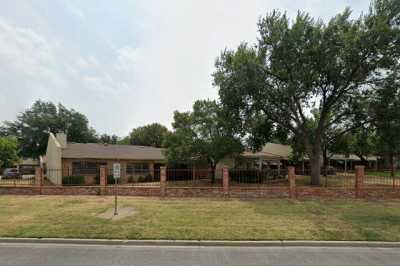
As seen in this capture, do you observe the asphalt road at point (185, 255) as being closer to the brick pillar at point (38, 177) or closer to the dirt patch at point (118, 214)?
the dirt patch at point (118, 214)

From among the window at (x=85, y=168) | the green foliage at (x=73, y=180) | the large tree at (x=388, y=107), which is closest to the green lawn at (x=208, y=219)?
the large tree at (x=388, y=107)

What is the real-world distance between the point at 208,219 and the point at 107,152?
21.0m

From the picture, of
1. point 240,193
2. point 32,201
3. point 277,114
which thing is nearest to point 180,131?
point 277,114

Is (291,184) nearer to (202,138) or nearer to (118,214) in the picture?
(118,214)

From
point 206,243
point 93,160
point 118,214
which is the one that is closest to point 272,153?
point 93,160

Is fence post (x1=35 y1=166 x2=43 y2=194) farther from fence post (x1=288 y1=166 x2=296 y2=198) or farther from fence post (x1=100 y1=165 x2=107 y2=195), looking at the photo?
fence post (x1=288 y1=166 x2=296 y2=198)

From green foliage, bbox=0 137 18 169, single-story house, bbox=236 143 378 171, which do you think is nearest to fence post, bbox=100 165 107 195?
single-story house, bbox=236 143 378 171

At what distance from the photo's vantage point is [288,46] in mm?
17688

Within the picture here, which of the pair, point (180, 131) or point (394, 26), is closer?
point (394, 26)

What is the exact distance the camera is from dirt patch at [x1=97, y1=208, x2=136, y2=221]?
934 cm

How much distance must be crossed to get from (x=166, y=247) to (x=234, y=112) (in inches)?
583

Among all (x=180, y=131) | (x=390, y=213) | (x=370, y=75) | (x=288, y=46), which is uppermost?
(x=288, y=46)

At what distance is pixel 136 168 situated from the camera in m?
27.9

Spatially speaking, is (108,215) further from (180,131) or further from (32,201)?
(180,131)
